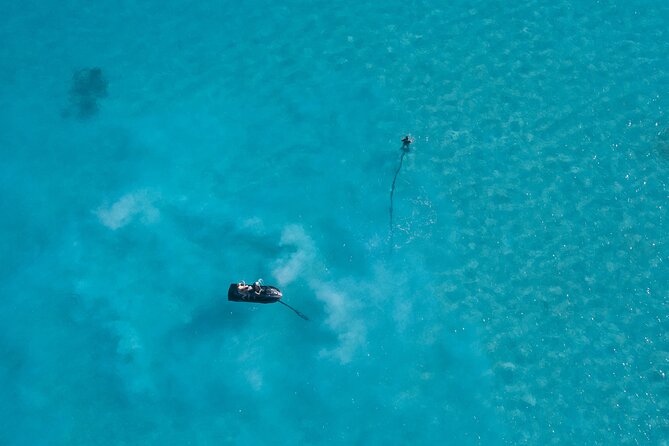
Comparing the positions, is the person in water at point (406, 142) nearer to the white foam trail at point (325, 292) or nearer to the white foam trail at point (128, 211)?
the white foam trail at point (325, 292)

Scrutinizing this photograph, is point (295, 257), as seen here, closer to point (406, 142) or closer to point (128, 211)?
point (406, 142)

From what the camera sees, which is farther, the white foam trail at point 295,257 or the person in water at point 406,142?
the person in water at point 406,142

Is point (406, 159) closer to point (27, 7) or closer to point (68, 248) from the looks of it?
point (68, 248)

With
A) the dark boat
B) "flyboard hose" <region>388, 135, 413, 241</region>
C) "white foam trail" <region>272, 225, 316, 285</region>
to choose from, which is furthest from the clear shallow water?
the dark boat

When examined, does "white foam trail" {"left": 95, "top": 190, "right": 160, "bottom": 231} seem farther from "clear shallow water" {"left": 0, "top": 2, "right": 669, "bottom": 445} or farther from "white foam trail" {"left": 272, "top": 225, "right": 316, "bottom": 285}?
"white foam trail" {"left": 272, "top": 225, "right": 316, "bottom": 285}

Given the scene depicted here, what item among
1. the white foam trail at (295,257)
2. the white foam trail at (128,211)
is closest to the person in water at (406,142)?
the white foam trail at (295,257)
